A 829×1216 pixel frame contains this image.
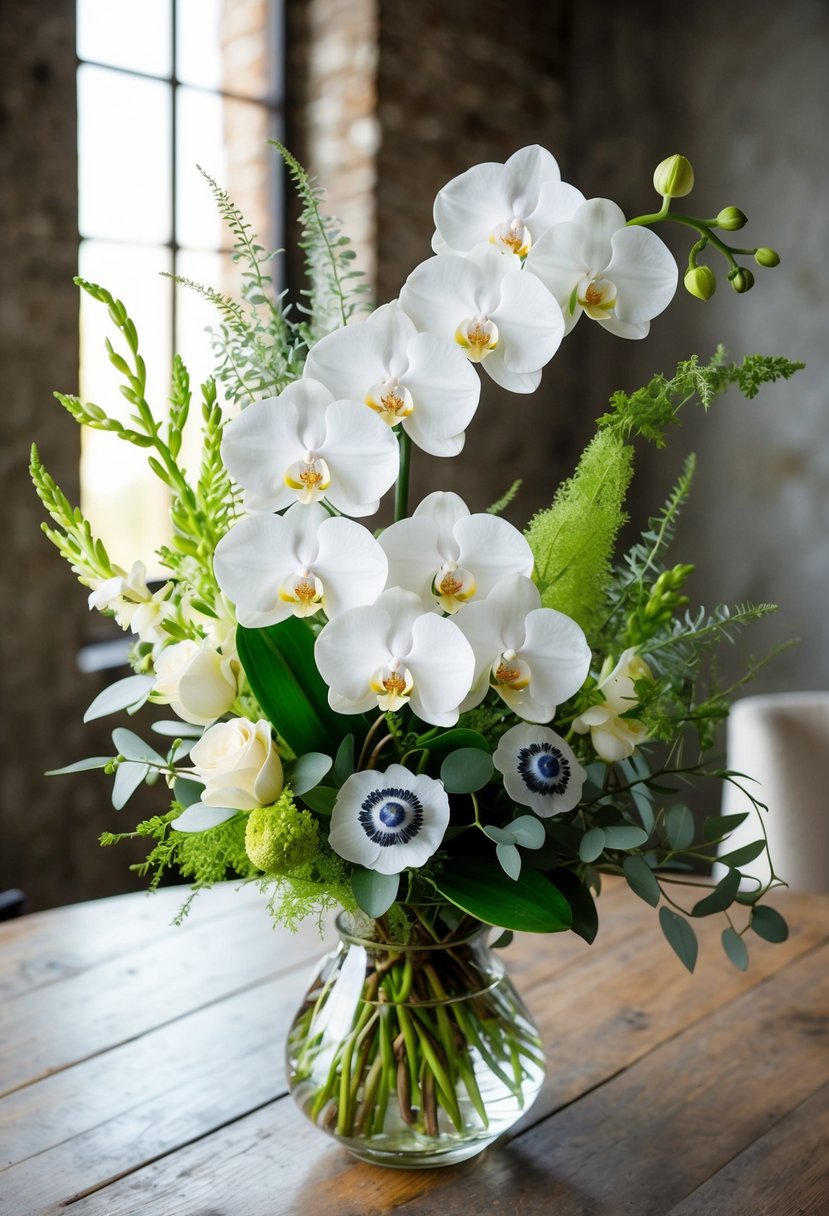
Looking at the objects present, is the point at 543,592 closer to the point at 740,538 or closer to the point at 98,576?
the point at 98,576

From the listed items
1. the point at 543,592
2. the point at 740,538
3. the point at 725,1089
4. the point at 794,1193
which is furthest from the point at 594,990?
the point at 740,538

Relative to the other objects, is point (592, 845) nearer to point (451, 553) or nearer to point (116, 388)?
point (451, 553)

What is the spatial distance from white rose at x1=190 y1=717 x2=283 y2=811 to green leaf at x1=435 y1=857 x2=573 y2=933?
0.14 m

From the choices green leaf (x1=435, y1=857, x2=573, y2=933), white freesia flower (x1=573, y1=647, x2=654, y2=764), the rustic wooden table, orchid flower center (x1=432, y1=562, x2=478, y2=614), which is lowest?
the rustic wooden table

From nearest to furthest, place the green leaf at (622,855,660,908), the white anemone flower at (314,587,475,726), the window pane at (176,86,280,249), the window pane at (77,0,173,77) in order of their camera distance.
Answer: the white anemone flower at (314,587,475,726), the green leaf at (622,855,660,908), the window pane at (77,0,173,77), the window pane at (176,86,280,249)

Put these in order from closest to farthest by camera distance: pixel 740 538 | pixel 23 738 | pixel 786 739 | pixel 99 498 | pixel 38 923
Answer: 1. pixel 38 923
2. pixel 786 739
3. pixel 23 738
4. pixel 99 498
5. pixel 740 538

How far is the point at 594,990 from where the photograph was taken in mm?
1200

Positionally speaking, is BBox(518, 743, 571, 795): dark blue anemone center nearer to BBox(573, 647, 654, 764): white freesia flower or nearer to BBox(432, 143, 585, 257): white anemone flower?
BBox(573, 647, 654, 764): white freesia flower

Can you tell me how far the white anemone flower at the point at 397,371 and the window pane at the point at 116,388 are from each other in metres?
1.96

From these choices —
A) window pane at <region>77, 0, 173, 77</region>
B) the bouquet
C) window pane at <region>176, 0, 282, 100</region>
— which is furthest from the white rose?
window pane at <region>176, 0, 282, 100</region>

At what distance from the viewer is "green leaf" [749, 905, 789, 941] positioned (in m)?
0.84

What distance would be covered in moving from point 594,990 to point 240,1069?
39 centimetres

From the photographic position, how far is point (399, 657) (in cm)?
69

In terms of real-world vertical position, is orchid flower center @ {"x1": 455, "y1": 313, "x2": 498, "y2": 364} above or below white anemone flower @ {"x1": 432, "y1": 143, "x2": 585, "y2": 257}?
below
